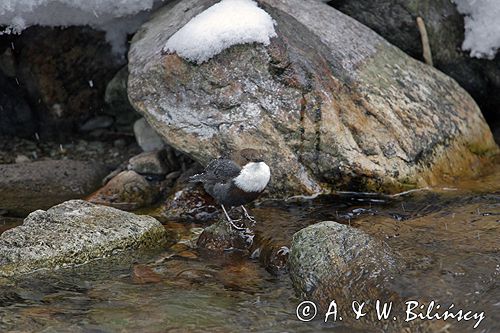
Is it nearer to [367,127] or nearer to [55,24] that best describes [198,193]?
[367,127]

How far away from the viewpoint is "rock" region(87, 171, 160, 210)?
7.52 metres

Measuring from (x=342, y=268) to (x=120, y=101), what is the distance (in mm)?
5292

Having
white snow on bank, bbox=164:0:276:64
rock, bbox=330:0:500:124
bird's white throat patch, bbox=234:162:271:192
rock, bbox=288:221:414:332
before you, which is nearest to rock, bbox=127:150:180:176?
white snow on bank, bbox=164:0:276:64

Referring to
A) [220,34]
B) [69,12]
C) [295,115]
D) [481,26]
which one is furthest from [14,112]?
[481,26]

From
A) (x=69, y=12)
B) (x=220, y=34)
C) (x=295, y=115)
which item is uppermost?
(x=69, y=12)

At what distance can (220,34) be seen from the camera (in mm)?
7027

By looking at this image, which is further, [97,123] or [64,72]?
[97,123]

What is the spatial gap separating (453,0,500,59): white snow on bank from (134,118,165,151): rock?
3669 millimetres

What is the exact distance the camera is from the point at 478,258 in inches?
201

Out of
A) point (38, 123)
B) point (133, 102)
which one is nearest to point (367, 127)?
point (133, 102)

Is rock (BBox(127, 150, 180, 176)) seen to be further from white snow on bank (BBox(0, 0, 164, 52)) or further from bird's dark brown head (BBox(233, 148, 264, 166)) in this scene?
white snow on bank (BBox(0, 0, 164, 52))

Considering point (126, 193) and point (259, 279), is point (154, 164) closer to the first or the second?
point (126, 193)

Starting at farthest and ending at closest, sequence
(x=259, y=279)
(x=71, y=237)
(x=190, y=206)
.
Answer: (x=190, y=206) < (x=71, y=237) < (x=259, y=279)

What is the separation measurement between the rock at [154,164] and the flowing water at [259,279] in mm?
1288
